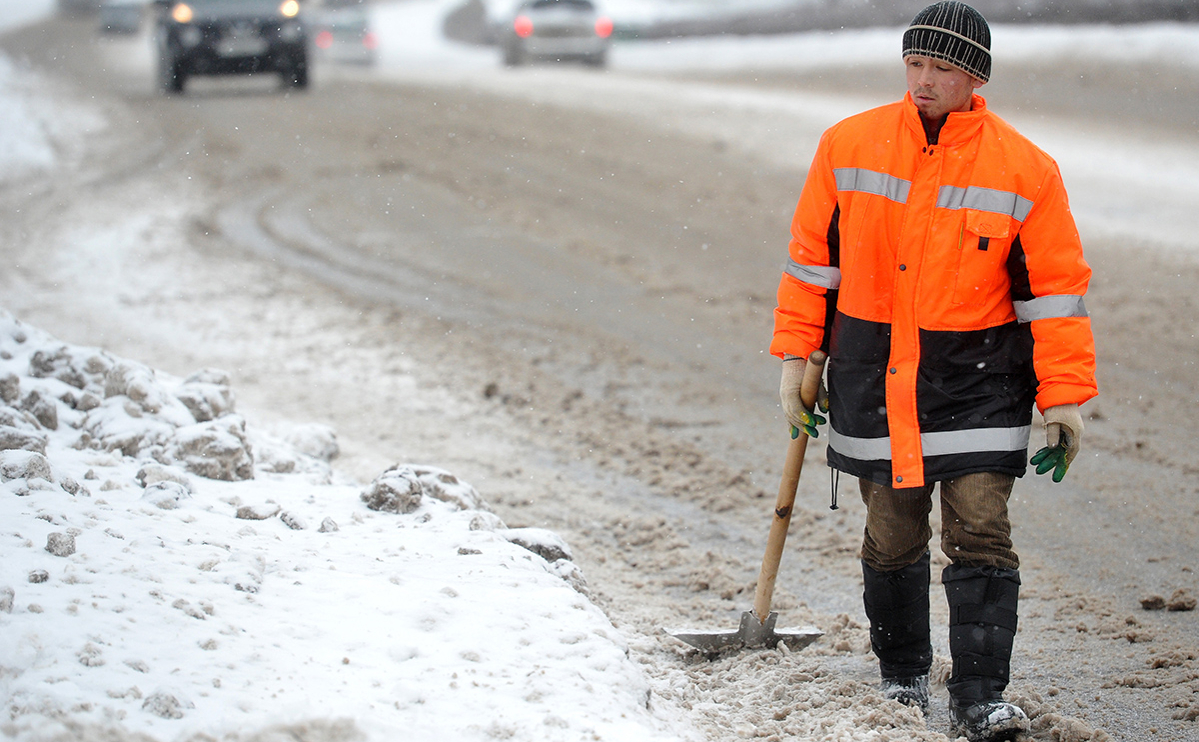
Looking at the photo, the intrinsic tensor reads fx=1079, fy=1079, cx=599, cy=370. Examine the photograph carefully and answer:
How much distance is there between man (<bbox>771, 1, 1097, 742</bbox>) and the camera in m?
2.55

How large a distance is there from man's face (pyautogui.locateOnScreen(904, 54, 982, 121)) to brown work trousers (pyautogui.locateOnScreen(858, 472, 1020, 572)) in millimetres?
898

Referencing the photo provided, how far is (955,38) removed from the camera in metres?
2.54

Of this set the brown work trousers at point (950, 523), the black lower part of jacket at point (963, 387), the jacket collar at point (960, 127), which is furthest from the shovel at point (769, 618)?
the jacket collar at point (960, 127)

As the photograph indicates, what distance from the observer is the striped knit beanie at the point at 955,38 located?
2.55 meters

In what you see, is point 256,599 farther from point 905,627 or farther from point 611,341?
point 611,341

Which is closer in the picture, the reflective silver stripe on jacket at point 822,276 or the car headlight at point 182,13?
the reflective silver stripe on jacket at point 822,276

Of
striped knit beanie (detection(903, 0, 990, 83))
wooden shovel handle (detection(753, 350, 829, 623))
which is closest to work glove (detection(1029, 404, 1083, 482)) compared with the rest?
wooden shovel handle (detection(753, 350, 829, 623))

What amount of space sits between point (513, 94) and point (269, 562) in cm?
1348

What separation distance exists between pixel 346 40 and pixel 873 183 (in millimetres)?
24622

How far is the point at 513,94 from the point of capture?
15594 millimetres

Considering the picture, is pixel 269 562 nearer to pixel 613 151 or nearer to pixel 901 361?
pixel 901 361

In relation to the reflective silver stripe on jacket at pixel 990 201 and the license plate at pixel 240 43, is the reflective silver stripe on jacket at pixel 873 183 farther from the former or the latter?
the license plate at pixel 240 43

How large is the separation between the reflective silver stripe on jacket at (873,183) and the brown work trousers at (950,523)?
71 centimetres

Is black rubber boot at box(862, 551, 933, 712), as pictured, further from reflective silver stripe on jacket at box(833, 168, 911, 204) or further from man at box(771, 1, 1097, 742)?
reflective silver stripe on jacket at box(833, 168, 911, 204)
